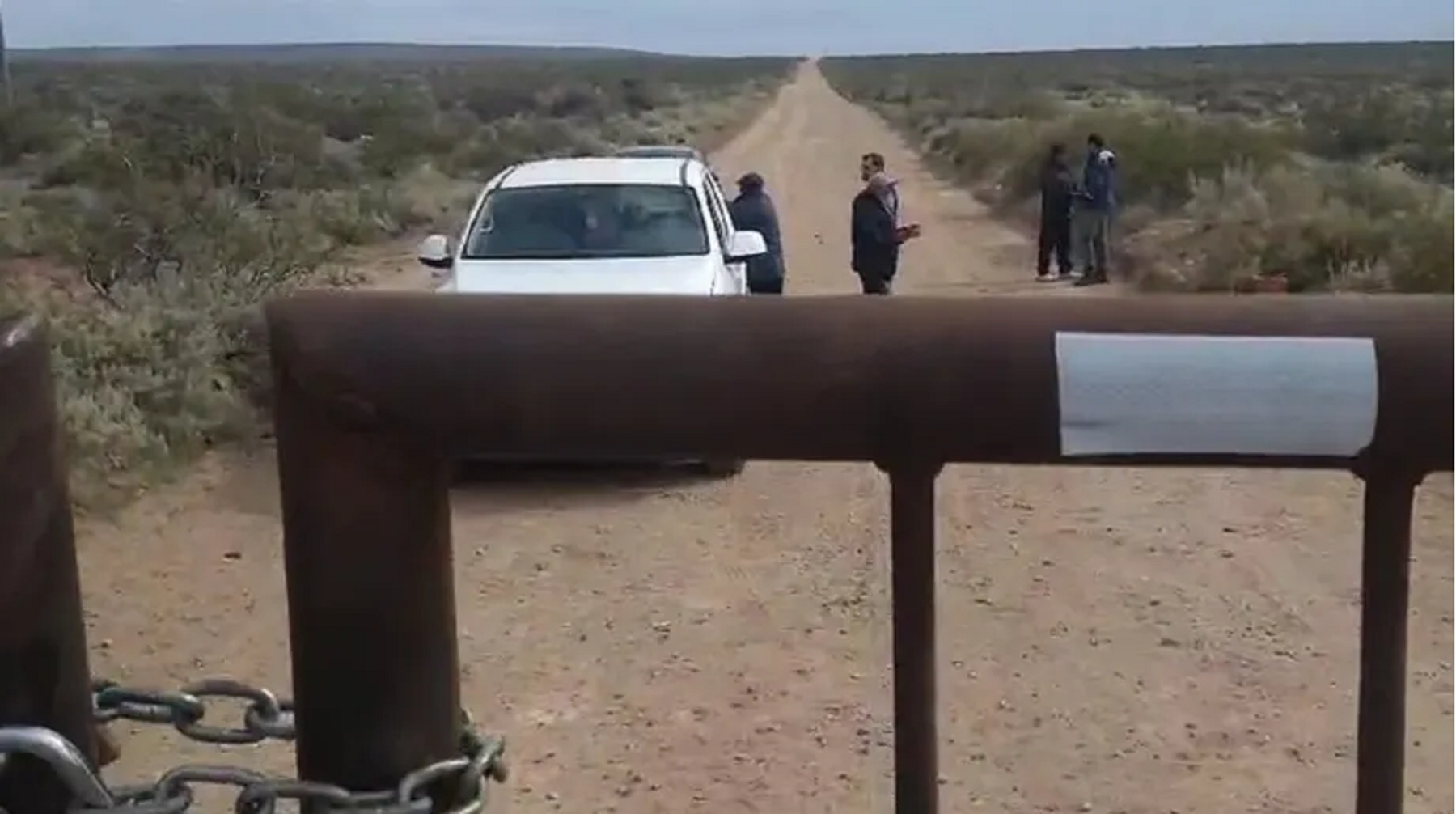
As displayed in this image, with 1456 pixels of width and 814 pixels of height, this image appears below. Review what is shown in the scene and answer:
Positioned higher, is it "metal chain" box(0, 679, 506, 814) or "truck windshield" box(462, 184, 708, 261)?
"metal chain" box(0, 679, 506, 814)

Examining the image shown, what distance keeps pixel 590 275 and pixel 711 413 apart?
865cm

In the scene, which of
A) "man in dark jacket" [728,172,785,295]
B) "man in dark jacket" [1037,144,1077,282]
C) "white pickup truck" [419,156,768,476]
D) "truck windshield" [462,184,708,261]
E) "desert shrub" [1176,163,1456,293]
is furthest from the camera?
"man in dark jacket" [1037,144,1077,282]

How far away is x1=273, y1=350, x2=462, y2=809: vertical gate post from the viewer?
136 centimetres

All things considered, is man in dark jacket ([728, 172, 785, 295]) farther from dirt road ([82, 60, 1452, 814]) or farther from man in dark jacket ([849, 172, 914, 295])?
dirt road ([82, 60, 1452, 814])

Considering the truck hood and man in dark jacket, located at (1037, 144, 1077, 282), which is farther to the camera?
man in dark jacket, located at (1037, 144, 1077, 282)

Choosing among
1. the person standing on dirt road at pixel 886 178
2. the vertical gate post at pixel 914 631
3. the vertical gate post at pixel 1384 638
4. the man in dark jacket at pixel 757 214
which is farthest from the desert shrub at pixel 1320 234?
the vertical gate post at pixel 914 631

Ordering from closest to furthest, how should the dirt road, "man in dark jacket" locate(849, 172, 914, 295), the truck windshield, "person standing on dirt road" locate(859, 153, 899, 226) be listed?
1. the dirt road
2. the truck windshield
3. "man in dark jacket" locate(849, 172, 914, 295)
4. "person standing on dirt road" locate(859, 153, 899, 226)

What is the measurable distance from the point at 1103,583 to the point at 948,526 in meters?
1.14

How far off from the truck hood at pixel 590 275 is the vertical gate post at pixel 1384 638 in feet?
27.2

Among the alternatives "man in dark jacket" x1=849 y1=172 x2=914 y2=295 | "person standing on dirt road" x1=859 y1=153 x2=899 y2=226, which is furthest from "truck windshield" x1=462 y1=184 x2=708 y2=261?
"person standing on dirt road" x1=859 y1=153 x2=899 y2=226

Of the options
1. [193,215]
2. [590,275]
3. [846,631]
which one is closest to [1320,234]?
[193,215]

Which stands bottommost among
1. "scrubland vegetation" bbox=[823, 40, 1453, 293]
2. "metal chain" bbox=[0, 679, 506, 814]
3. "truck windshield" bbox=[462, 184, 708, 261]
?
"scrubland vegetation" bbox=[823, 40, 1453, 293]

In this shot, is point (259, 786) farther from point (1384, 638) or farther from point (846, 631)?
point (846, 631)

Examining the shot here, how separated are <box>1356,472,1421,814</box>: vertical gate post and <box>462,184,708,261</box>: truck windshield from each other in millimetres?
8971
